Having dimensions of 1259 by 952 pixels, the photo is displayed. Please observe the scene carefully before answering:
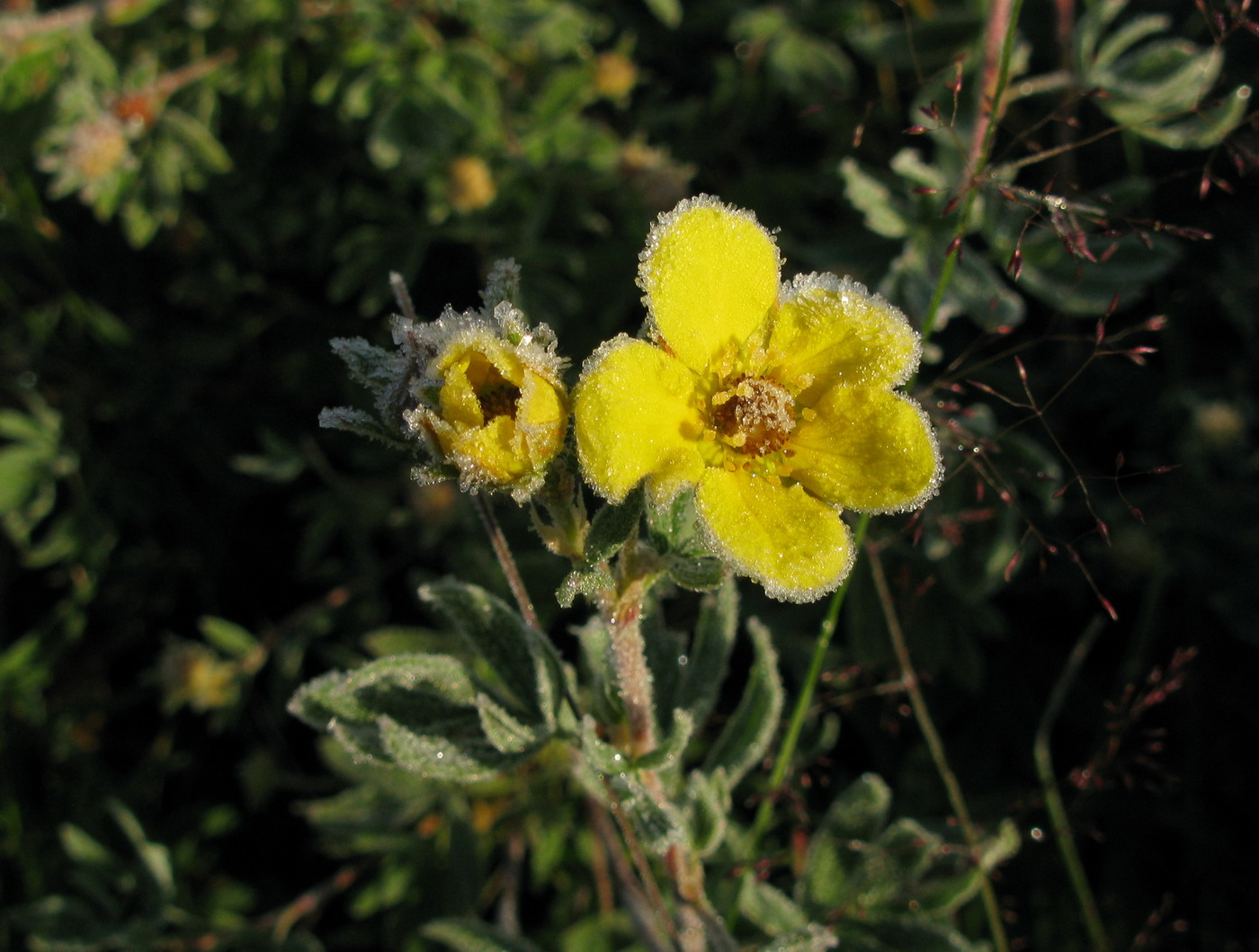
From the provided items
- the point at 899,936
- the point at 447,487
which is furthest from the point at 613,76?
the point at 899,936

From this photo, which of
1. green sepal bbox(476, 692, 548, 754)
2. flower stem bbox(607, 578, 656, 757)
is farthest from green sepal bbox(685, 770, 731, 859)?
green sepal bbox(476, 692, 548, 754)

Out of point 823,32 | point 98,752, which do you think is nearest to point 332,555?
point 98,752

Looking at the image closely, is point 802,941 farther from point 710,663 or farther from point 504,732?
point 504,732

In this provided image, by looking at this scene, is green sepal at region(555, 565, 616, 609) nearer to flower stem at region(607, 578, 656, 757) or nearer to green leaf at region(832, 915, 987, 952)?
flower stem at region(607, 578, 656, 757)

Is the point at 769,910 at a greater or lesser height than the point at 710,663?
lesser

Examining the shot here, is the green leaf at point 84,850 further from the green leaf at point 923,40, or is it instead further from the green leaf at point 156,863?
the green leaf at point 923,40

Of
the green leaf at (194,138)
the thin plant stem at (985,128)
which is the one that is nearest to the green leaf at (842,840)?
the thin plant stem at (985,128)

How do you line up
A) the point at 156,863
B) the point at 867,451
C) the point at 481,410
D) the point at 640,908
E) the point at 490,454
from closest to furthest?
the point at 490,454 → the point at 481,410 → the point at 867,451 → the point at 640,908 → the point at 156,863
